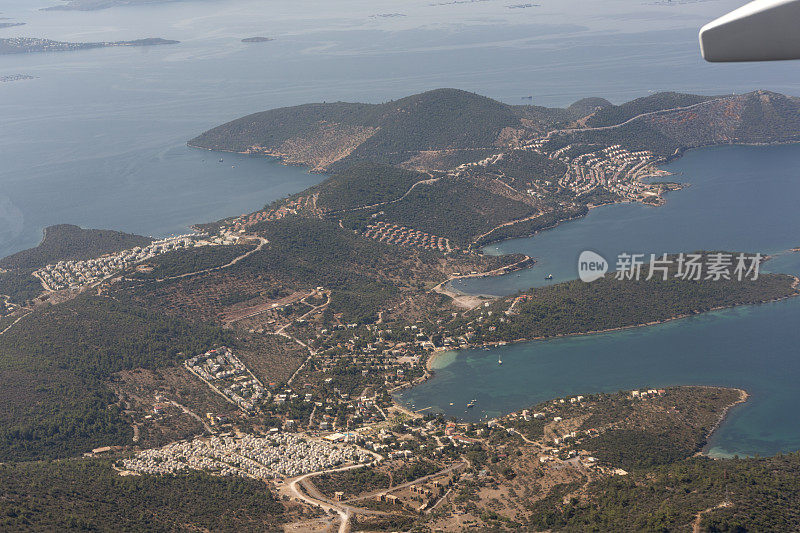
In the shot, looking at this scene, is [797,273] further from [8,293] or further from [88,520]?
[8,293]

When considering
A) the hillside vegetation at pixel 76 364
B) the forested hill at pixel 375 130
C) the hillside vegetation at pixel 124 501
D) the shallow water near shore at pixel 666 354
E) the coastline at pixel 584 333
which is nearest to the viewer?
the hillside vegetation at pixel 124 501

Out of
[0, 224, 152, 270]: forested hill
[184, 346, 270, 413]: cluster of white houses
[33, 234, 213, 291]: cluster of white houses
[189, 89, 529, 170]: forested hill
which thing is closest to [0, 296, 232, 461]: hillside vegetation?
[184, 346, 270, 413]: cluster of white houses

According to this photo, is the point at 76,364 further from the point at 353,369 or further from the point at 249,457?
the point at 353,369

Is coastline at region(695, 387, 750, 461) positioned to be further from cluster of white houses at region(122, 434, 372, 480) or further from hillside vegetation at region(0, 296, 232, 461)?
hillside vegetation at region(0, 296, 232, 461)

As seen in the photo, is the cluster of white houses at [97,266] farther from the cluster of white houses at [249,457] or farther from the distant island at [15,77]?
the distant island at [15,77]

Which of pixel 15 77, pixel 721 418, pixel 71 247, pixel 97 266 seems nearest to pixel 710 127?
pixel 721 418

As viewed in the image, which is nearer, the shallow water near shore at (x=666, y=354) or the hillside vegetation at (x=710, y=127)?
the shallow water near shore at (x=666, y=354)

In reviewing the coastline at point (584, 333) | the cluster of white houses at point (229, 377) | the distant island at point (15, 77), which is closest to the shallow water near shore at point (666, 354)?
the coastline at point (584, 333)
